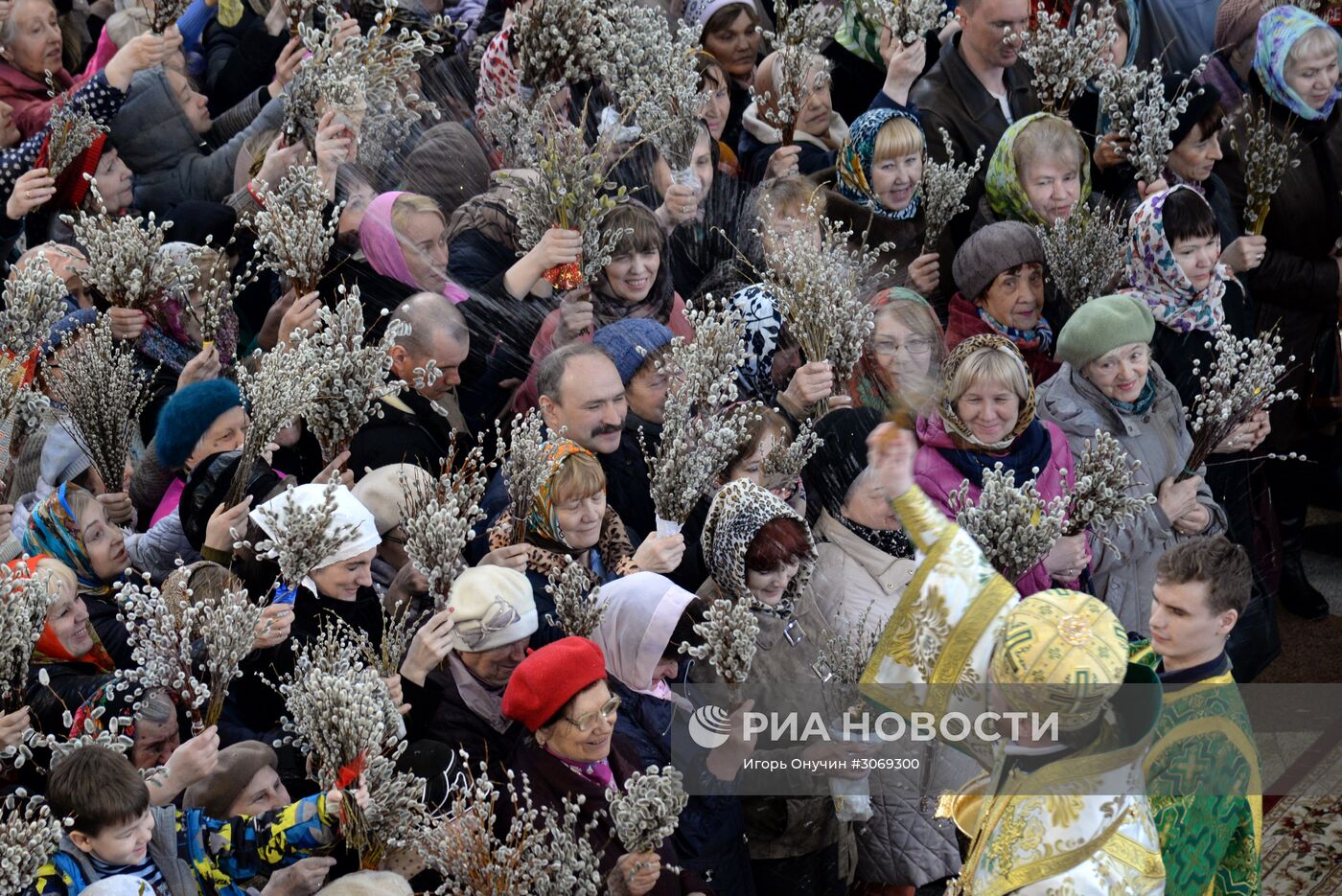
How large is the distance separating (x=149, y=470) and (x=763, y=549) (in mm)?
1969

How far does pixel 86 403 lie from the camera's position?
603 centimetres

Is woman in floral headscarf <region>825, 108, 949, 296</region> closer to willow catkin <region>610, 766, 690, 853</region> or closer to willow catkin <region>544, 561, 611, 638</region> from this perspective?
willow catkin <region>544, 561, 611, 638</region>

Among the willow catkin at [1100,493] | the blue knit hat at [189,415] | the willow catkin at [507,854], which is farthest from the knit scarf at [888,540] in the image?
the blue knit hat at [189,415]

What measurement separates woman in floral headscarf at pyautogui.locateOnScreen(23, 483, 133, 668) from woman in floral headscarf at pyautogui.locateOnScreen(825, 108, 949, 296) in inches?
123

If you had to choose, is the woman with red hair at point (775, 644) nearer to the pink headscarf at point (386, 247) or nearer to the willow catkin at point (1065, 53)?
the pink headscarf at point (386, 247)

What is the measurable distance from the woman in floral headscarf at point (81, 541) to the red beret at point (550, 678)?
1310mm

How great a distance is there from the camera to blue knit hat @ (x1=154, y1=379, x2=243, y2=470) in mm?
5988

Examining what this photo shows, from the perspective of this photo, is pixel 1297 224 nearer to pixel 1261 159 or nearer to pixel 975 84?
pixel 1261 159

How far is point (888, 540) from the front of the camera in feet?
20.2

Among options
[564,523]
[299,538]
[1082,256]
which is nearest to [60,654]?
[299,538]

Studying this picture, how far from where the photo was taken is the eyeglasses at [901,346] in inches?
275

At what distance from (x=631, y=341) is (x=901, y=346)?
3.34ft

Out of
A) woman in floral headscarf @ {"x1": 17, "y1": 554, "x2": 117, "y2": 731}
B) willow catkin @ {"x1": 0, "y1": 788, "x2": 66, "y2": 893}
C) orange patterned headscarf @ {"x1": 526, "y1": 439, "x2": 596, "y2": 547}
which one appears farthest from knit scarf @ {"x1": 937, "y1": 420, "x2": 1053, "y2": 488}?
willow catkin @ {"x1": 0, "y1": 788, "x2": 66, "y2": 893}

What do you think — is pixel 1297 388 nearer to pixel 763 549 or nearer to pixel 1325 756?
pixel 1325 756
